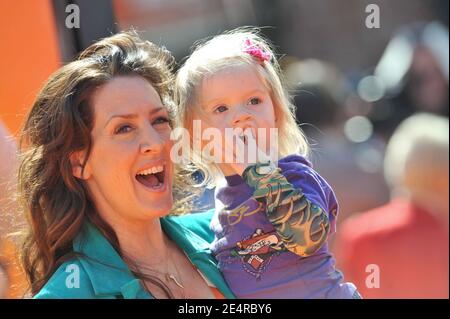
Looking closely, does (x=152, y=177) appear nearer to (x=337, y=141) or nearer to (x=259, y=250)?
(x=259, y=250)

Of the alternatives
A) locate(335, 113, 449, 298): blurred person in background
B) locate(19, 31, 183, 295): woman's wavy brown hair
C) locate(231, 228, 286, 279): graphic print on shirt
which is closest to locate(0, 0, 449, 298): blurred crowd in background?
locate(335, 113, 449, 298): blurred person in background

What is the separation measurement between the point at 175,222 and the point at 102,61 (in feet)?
1.63

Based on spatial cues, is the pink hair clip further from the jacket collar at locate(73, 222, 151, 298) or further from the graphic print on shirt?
the jacket collar at locate(73, 222, 151, 298)

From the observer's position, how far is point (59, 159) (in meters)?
2.34

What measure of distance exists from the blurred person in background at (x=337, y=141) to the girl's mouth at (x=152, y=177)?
159 cm

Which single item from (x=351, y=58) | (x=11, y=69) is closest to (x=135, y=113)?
(x=11, y=69)

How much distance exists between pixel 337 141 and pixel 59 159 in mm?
2841

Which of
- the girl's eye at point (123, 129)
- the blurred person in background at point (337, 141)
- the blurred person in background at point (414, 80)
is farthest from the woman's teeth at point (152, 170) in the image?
the blurred person in background at point (414, 80)

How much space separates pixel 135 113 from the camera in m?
2.33

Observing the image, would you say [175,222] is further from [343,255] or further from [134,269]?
[343,255]

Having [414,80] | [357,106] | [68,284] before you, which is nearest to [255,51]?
[68,284]

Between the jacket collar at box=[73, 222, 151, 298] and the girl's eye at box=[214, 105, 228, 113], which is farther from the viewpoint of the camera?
the girl's eye at box=[214, 105, 228, 113]

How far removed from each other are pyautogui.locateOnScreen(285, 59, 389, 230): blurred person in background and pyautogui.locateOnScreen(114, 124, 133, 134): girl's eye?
1.68 m

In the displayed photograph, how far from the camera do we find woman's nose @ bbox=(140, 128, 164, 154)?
2320mm
